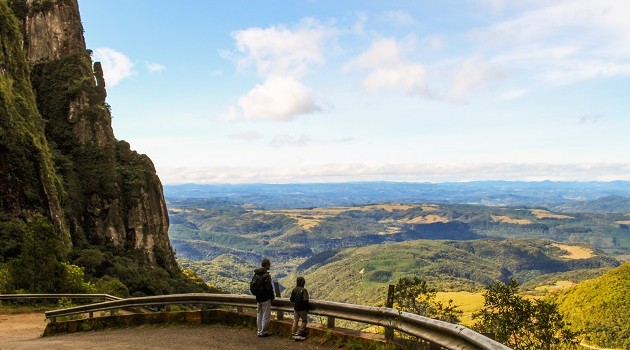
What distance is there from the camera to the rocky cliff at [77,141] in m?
82.4

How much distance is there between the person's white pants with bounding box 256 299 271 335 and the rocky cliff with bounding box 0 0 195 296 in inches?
2720

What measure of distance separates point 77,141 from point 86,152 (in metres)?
3.01

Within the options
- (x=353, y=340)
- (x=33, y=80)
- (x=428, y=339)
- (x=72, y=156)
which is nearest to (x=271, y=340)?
(x=353, y=340)

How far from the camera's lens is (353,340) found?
34.2 ft

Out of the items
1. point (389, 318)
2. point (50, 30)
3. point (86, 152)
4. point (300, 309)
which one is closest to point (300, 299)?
point (300, 309)

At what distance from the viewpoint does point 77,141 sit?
9900 cm

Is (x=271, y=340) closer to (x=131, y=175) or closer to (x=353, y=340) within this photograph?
(x=353, y=340)

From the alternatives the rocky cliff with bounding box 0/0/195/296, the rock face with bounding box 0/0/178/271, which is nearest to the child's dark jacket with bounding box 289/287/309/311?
the rocky cliff with bounding box 0/0/195/296

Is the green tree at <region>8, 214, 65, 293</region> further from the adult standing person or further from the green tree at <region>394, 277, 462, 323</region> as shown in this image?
the green tree at <region>394, 277, 462, 323</region>

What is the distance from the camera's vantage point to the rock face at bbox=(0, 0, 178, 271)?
9312cm

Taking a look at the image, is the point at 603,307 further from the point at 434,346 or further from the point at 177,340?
the point at 434,346

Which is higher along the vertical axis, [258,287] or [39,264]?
[258,287]

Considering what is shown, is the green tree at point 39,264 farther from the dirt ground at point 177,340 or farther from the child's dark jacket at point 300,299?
the child's dark jacket at point 300,299

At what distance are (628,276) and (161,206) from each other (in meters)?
125
